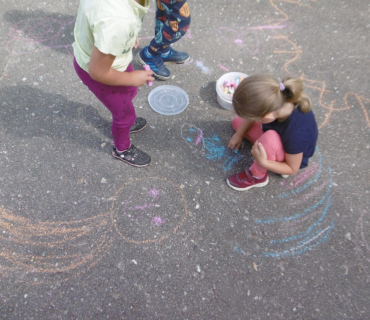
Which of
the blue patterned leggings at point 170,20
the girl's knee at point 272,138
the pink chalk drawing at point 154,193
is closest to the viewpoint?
the girl's knee at point 272,138

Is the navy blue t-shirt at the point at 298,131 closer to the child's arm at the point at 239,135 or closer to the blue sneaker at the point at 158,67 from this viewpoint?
the child's arm at the point at 239,135

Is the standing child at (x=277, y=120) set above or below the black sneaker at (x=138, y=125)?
above

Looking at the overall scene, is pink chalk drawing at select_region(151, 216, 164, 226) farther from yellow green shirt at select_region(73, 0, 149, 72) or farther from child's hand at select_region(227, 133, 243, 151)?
yellow green shirt at select_region(73, 0, 149, 72)

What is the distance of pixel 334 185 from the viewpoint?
2143 millimetres

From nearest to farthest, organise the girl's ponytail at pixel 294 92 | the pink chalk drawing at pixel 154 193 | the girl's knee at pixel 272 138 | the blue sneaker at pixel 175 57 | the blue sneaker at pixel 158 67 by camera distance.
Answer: the girl's ponytail at pixel 294 92 → the girl's knee at pixel 272 138 → the pink chalk drawing at pixel 154 193 → the blue sneaker at pixel 158 67 → the blue sneaker at pixel 175 57

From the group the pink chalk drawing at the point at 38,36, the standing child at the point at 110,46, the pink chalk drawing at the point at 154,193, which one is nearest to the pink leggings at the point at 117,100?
the standing child at the point at 110,46

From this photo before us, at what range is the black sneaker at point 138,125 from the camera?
2.32 m

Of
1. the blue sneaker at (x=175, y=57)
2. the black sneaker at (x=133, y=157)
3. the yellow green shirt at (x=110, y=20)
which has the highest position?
the yellow green shirt at (x=110, y=20)

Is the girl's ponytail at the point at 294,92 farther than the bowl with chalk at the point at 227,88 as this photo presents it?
No

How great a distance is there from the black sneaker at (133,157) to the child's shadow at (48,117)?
27 centimetres

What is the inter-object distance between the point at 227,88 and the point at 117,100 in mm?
1279

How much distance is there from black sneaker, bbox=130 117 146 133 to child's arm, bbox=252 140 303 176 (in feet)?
3.55

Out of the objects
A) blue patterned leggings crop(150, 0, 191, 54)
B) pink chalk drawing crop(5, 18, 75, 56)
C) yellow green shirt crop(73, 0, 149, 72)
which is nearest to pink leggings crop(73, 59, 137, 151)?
yellow green shirt crop(73, 0, 149, 72)

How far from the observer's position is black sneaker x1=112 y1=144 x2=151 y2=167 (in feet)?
6.91
